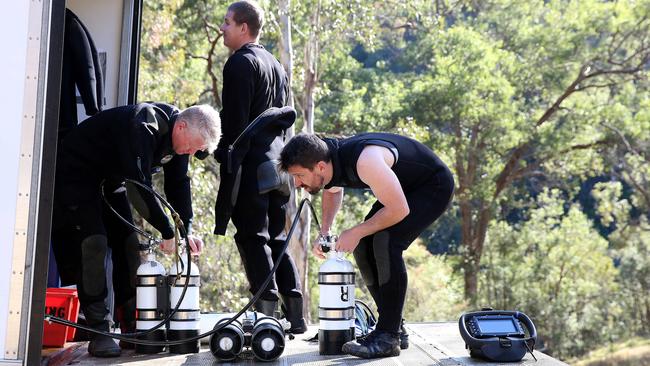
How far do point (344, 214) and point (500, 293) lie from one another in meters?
5.32

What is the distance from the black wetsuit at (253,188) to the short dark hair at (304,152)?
83cm

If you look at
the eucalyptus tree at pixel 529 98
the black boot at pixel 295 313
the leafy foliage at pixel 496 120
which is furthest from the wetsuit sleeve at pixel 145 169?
the eucalyptus tree at pixel 529 98

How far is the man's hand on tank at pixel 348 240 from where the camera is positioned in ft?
14.1

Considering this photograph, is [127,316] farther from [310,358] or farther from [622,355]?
[622,355]

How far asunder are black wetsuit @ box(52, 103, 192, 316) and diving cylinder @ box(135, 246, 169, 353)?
0.59ft

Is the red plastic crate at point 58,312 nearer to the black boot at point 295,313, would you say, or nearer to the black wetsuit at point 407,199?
the black boot at point 295,313

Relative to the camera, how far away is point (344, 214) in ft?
65.2

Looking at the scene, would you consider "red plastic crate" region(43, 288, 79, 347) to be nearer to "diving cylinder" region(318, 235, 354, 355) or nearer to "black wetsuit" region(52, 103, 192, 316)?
"black wetsuit" region(52, 103, 192, 316)

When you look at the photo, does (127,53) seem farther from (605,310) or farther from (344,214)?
(605,310)

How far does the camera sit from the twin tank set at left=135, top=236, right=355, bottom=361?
430 centimetres

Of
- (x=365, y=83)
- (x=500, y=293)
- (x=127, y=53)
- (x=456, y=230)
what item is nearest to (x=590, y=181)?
(x=456, y=230)

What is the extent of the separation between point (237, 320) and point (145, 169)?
83 centimetres

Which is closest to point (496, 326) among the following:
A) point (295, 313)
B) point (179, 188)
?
point (295, 313)

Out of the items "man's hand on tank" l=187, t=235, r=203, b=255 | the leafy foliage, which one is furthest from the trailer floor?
the leafy foliage
